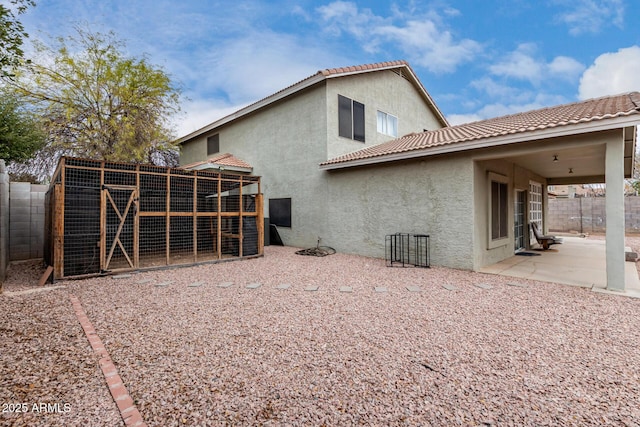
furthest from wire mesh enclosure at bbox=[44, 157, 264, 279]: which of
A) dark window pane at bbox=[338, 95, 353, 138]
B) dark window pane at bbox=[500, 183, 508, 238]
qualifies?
dark window pane at bbox=[500, 183, 508, 238]

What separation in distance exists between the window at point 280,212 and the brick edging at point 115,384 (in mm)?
7763

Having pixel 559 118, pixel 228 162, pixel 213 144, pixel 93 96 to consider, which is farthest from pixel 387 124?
pixel 93 96

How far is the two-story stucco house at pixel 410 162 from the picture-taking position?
5.45 meters

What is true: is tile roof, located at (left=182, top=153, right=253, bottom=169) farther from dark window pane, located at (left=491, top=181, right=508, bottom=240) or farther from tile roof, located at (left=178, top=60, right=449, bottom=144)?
dark window pane, located at (left=491, top=181, right=508, bottom=240)

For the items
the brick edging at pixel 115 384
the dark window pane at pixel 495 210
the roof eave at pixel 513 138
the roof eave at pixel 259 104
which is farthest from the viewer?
the roof eave at pixel 259 104

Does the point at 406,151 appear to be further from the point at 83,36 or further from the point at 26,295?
the point at 83,36

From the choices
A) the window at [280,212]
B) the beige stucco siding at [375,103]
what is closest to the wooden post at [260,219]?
the window at [280,212]

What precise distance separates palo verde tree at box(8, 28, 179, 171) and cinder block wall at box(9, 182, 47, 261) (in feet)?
16.0

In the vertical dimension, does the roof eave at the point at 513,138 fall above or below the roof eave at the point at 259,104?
below

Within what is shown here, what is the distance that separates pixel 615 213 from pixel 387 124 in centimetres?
810

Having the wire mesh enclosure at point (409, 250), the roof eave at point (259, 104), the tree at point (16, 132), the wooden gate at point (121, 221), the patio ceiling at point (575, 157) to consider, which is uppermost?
the roof eave at point (259, 104)

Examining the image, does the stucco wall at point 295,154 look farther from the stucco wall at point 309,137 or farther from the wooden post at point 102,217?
the wooden post at point 102,217

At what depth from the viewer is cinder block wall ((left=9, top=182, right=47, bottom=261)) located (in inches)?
307

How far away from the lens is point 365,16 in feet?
33.5
